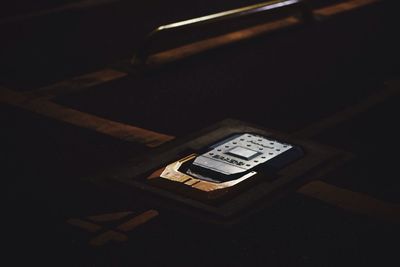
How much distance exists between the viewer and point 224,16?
763cm

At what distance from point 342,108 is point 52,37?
308cm

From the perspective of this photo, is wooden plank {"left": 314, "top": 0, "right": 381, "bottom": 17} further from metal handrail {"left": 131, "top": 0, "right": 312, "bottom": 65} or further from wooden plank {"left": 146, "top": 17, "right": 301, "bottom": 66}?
metal handrail {"left": 131, "top": 0, "right": 312, "bottom": 65}

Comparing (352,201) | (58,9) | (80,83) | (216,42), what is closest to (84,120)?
(80,83)

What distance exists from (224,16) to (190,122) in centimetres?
199

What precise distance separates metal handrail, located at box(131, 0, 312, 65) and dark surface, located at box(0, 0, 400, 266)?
0.20 meters

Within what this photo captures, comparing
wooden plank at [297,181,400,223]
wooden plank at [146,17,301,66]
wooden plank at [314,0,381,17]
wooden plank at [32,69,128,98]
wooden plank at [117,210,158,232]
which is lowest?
wooden plank at [297,181,400,223]

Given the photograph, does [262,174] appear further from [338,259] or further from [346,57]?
[346,57]

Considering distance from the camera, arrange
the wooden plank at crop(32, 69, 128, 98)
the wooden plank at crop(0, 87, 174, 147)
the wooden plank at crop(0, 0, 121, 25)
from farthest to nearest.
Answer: the wooden plank at crop(0, 0, 121, 25), the wooden plank at crop(32, 69, 128, 98), the wooden plank at crop(0, 87, 174, 147)

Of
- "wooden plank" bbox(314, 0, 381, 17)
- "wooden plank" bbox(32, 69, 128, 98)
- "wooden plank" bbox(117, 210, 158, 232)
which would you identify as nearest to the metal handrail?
"wooden plank" bbox(32, 69, 128, 98)

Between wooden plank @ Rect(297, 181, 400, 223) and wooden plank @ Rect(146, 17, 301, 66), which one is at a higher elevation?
wooden plank @ Rect(146, 17, 301, 66)

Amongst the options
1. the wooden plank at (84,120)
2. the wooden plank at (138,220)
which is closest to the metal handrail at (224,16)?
the wooden plank at (84,120)

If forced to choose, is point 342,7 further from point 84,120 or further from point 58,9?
point 84,120

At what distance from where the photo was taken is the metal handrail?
7152 millimetres

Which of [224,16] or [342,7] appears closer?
[224,16]
